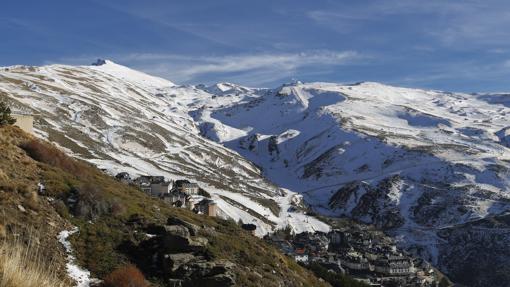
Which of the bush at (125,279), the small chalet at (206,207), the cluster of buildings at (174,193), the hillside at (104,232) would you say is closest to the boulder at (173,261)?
the hillside at (104,232)

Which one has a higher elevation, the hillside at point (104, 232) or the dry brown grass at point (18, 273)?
the dry brown grass at point (18, 273)

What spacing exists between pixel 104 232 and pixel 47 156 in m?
12.1

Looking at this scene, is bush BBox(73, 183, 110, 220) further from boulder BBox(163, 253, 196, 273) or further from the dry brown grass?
the dry brown grass

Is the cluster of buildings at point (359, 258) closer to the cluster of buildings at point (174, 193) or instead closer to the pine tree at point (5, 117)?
the cluster of buildings at point (174, 193)

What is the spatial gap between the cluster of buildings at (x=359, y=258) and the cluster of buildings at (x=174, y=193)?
45.3ft

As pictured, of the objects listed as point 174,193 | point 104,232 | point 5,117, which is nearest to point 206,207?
point 174,193

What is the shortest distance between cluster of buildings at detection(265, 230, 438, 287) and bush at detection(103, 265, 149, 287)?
227ft

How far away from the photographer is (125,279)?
2661 centimetres

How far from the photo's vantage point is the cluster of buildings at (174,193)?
110 meters

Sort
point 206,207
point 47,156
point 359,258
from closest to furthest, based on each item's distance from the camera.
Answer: point 47,156 < point 359,258 < point 206,207

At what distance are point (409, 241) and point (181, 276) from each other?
12945cm

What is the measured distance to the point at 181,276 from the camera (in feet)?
101

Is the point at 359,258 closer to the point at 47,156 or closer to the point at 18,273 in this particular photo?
the point at 47,156

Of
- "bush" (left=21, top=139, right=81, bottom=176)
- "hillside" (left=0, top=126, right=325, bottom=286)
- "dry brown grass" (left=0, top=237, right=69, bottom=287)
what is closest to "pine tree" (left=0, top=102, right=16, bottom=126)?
"hillside" (left=0, top=126, right=325, bottom=286)
